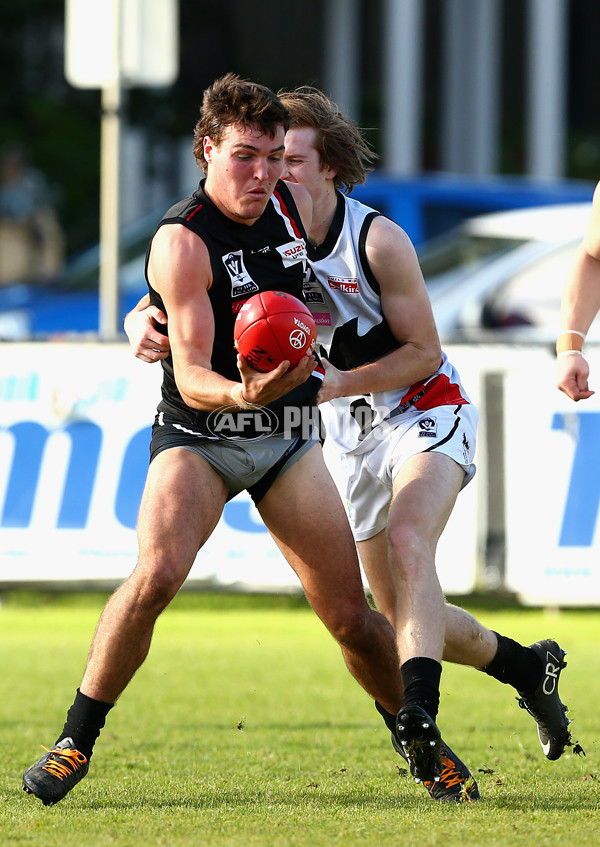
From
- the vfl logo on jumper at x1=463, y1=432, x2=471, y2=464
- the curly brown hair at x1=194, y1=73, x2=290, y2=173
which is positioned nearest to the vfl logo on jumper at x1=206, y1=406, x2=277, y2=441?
the vfl logo on jumper at x1=463, y1=432, x2=471, y2=464

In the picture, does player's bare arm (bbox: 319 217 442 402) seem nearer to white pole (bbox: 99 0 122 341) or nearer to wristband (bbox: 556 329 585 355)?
wristband (bbox: 556 329 585 355)

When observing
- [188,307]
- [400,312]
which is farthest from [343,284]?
[188,307]

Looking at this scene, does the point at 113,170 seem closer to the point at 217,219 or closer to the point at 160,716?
the point at 160,716

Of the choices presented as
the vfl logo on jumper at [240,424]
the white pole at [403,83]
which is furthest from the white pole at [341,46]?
the vfl logo on jumper at [240,424]

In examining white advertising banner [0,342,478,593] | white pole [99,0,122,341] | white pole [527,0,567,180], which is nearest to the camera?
white advertising banner [0,342,478,593]

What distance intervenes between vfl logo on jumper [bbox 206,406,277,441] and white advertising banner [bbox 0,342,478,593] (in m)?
4.25

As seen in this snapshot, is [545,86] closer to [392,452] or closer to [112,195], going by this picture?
[112,195]

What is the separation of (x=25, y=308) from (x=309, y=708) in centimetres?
672

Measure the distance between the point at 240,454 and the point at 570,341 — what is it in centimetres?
122

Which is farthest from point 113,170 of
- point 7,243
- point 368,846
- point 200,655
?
point 7,243

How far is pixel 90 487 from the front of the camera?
9492mm

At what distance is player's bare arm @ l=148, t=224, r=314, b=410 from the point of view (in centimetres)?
475

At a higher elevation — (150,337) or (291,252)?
(291,252)

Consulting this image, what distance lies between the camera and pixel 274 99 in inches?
193
